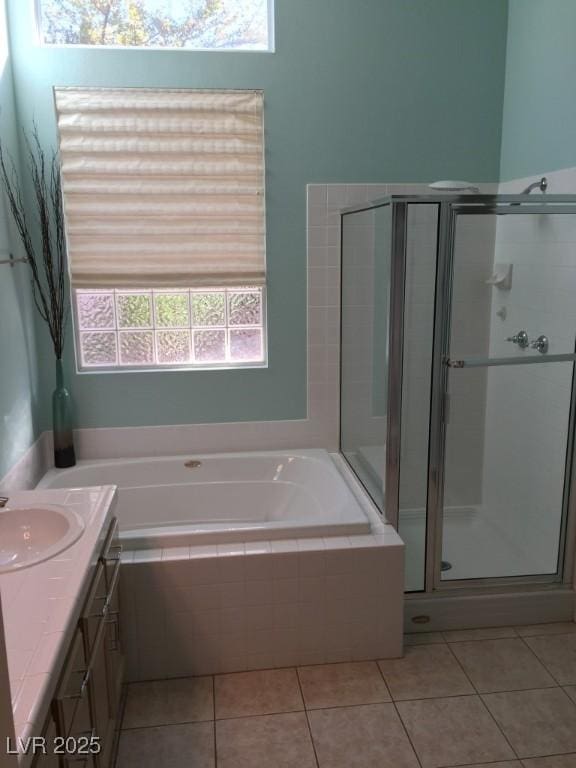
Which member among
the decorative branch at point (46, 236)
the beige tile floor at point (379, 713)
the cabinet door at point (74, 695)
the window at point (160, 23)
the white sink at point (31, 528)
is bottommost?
the beige tile floor at point (379, 713)

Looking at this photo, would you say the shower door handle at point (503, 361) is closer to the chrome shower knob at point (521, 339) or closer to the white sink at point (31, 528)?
the chrome shower knob at point (521, 339)

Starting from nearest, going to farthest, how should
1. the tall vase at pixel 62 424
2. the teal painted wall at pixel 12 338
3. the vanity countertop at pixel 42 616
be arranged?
the vanity countertop at pixel 42 616
the teal painted wall at pixel 12 338
the tall vase at pixel 62 424

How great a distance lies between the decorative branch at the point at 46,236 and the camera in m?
3.05

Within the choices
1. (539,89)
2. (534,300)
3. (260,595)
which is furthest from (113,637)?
(539,89)

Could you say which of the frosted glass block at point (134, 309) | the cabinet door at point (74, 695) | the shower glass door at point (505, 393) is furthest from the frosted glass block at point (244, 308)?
the cabinet door at point (74, 695)

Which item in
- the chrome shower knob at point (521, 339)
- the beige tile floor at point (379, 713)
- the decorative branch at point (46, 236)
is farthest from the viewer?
the decorative branch at point (46, 236)

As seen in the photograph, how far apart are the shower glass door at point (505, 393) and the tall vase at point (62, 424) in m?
1.77

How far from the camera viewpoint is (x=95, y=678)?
1.72m

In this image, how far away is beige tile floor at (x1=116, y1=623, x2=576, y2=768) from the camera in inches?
82.4

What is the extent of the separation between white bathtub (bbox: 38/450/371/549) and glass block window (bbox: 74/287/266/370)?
52 centimetres

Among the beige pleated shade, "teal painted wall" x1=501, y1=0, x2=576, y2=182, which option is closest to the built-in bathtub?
the beige pleated shade

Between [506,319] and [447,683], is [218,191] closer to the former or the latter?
[506,319]

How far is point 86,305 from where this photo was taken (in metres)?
3.31

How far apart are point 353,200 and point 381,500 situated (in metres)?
1.54
